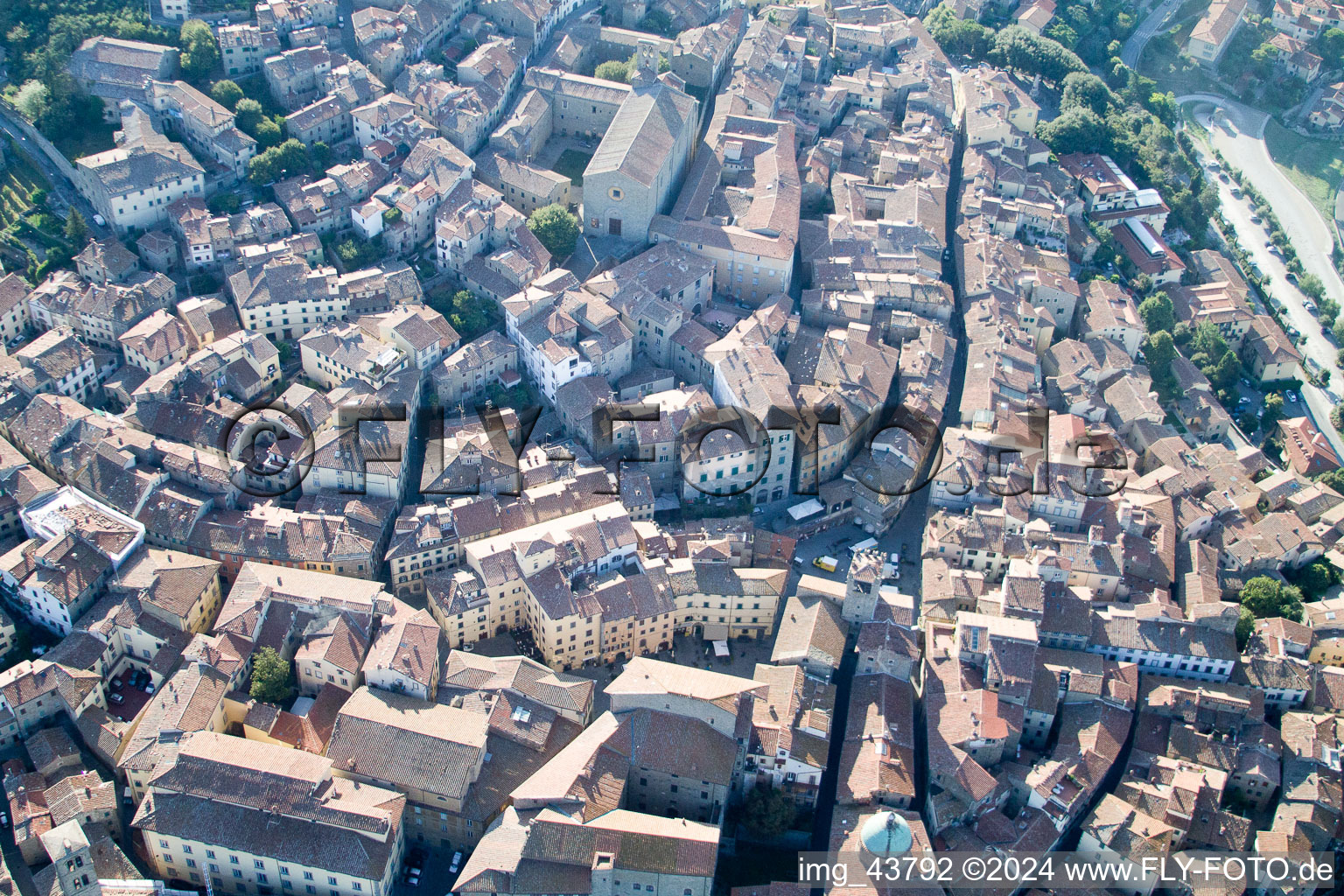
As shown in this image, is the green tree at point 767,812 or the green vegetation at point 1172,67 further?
the green vegetation at point 1172,67

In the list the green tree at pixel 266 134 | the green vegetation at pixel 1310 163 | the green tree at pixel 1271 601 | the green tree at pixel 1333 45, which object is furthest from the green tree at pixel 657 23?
the green tree at pixel 1333 45

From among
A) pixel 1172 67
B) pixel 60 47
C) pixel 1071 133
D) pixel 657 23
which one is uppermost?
pixel 1071 133

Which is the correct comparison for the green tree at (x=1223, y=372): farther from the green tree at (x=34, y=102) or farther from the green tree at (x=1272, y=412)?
the green tree at (x=34, y=102)

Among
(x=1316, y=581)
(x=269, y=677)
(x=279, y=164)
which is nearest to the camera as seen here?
(x=269, y=677)

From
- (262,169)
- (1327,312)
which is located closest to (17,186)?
A: (262,169)

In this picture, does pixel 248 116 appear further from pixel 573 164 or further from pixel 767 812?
pixel 767 812

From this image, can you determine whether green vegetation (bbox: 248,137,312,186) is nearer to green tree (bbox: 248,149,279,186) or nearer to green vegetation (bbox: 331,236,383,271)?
green tree (bbox: 248,149,279,186)
